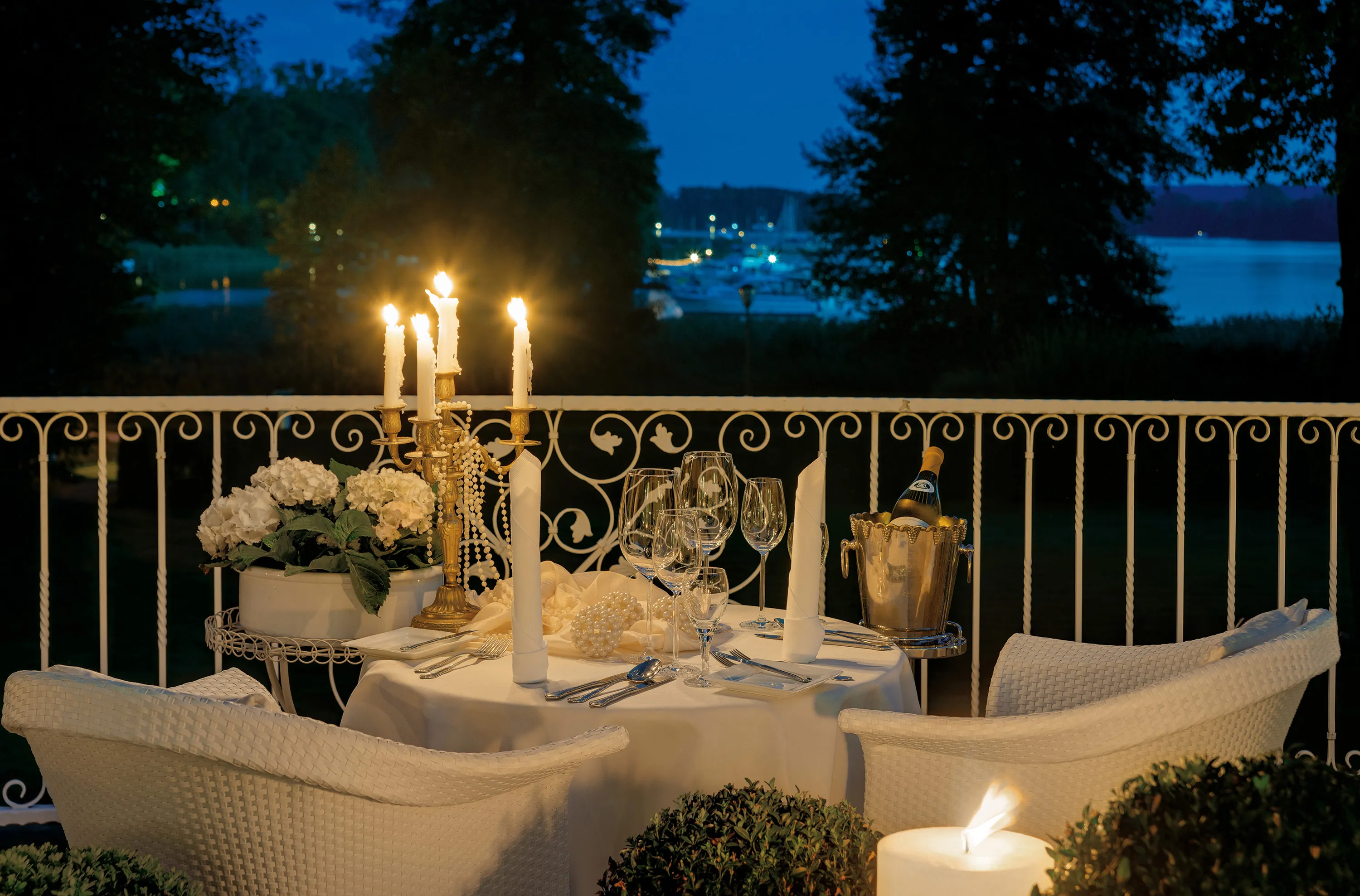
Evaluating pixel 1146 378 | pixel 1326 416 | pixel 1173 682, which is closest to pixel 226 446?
pixel 1146 378

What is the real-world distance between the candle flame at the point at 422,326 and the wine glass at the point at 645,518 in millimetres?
543

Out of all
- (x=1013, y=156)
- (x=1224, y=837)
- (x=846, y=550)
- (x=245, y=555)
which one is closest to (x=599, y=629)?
(x=846, y=550)

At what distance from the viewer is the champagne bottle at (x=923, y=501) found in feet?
7.87

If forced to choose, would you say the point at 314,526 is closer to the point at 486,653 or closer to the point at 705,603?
the point at 486,653

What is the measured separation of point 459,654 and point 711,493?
524mm

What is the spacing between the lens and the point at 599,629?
7.12 feet

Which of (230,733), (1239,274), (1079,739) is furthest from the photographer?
(1239,274)

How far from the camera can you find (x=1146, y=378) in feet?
46.8

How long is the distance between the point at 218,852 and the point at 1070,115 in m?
17.6

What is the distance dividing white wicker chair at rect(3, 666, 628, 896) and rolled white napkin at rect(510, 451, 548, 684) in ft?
1.02

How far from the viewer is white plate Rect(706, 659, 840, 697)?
1.96 m

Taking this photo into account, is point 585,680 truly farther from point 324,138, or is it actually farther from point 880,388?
point 324,138

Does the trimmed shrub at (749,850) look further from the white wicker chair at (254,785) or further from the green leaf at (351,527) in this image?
the green leaf at (351,527)

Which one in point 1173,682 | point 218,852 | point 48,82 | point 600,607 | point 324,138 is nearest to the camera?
point 218,852
